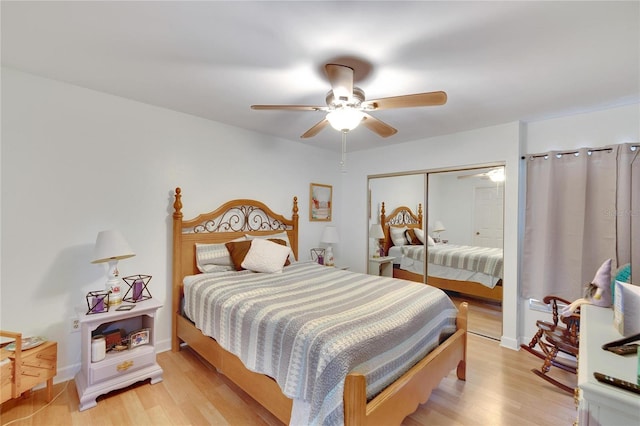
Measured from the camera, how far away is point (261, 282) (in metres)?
2.56

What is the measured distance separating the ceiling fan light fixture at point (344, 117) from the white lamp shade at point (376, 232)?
8.63 ft

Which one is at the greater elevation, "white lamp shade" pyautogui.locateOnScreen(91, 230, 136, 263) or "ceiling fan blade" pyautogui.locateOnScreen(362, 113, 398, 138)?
"ceiling fan blade" pyautogui.locateOnScreen(362, 113, 398, 138)

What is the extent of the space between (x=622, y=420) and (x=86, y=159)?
3.52 meters

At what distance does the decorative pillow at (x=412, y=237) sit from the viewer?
3918 mm

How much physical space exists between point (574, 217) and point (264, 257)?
3179 millimetres

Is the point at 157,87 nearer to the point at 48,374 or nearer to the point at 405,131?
the point at 48,374

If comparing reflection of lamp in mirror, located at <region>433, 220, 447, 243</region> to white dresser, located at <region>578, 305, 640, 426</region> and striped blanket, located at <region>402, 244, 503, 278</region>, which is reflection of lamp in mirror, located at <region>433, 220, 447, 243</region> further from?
white dresser, located at <region>578, 305, 640, 426</region>

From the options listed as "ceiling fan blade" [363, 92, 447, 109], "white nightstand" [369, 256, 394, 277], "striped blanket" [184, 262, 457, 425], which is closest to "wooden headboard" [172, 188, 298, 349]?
"striped blanket" [184, 262, 457, 425]

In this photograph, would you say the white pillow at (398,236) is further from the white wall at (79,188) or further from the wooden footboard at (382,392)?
the white wall at (79,188)

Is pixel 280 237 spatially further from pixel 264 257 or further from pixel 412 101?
pixel 412 101

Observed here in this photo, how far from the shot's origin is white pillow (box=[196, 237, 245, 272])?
287 cm

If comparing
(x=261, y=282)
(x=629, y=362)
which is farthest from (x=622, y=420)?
(x=261, y=282)

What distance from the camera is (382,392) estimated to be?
58.1 inches

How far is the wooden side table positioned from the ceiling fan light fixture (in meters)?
2.54
